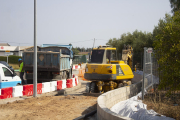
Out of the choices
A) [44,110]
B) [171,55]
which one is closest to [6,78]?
[44,110]

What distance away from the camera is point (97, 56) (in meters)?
13.6

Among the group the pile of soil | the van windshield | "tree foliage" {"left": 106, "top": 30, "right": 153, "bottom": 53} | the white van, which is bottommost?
the pile of soil

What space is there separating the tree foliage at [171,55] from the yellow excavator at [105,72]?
423cm

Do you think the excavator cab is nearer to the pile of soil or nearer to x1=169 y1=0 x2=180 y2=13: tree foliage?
the pile of soil

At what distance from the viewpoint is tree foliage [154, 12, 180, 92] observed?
8.14 metres

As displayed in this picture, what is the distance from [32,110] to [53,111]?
34.0 inches

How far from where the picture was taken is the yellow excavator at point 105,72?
12.8 metres

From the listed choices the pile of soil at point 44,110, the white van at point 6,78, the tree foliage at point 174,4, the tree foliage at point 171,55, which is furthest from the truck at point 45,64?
the tree foliage at point 174,4

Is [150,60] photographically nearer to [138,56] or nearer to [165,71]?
[165,71]

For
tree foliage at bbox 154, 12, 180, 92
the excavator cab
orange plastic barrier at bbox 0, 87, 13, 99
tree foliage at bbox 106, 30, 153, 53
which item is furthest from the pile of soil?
tree foliage at bbox 106, 30, 153, 53

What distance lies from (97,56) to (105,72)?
134cm

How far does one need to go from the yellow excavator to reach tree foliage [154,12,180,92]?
423cm

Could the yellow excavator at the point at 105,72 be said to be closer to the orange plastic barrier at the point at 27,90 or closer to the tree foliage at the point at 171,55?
the orange plastic barrier at the point at 27,90

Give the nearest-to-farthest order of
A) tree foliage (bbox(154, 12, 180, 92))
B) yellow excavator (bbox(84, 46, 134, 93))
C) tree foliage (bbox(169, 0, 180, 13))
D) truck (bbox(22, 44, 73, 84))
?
tree foliage (bbox(154, 12, 180, 92))
yellow excavator (bbox(84, 46, 134, 93))
truck (bbox(22, 44, 73, 84))
tree foliage (bbox(169, 0, 180, 13))
